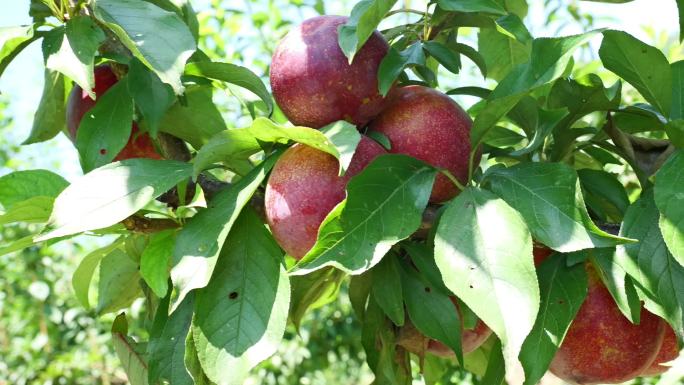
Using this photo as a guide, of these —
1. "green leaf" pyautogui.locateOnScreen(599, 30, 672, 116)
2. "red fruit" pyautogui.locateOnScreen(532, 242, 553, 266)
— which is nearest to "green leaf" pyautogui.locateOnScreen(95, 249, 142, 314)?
"red fruit" pyautogui.locateOnScreen(532, 242, 553, 266)

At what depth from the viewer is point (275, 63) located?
0.76 m

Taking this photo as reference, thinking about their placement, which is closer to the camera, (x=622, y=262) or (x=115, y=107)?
(x=622, y=262)

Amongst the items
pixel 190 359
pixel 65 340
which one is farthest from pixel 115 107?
pixel 65 340

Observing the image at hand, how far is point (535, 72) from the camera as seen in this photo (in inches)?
25.5

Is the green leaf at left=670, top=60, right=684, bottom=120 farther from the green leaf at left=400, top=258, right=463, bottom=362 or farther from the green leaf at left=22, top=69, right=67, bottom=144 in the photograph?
the green leaf at left=22, top=69, right=67, bottom=144

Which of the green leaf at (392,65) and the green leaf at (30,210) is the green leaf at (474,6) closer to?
the green leaf at (392,65)

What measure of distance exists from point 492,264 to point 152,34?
0.36 m

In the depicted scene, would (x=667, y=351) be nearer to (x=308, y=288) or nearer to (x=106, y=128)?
(x=308, y=288)

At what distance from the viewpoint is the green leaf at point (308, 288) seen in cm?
86

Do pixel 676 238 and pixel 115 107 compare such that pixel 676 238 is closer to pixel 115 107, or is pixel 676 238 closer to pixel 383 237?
pixel 383 237

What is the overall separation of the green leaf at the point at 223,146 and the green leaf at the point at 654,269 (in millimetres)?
327

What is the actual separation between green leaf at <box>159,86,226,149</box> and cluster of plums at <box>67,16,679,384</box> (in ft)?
0.49

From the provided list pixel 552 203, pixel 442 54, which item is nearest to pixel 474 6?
pixel 442 54

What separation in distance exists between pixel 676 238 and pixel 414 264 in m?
0.25
